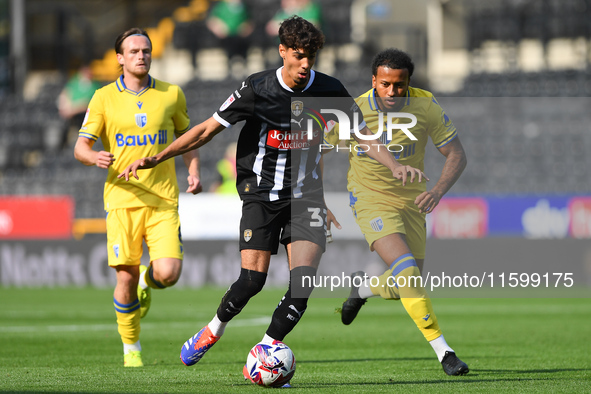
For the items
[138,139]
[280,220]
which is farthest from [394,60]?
[138,139]

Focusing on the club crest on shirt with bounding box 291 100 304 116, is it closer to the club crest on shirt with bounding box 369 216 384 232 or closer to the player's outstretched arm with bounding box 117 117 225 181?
the player's outstretched arm with bounding box 117 117 225 181

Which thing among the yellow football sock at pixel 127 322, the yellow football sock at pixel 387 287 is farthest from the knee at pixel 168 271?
the yellow football sock at pixel 387 287

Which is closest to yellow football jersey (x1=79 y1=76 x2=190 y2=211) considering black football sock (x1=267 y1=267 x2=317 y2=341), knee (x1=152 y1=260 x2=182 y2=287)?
knee (x1=152 y1=260 x2=182 y2=287)

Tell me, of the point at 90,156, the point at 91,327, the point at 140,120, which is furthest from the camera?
the point at 91,327

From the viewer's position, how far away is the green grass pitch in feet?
18.1

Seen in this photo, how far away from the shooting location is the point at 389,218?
21.0ft

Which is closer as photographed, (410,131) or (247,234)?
(247,234)

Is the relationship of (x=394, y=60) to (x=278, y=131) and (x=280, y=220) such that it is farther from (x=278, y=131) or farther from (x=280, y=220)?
(x=280, y=220)

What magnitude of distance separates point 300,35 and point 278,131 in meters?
0.64

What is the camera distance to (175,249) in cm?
667

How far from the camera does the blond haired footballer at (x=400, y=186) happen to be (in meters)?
6.02

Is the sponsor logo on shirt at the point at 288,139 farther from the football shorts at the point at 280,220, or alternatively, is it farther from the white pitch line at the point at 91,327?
the white pitch line at the point at 91,327

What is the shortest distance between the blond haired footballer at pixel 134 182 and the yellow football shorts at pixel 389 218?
1.23 meters

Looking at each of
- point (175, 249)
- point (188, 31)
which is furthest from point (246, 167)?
point (188, 31)
